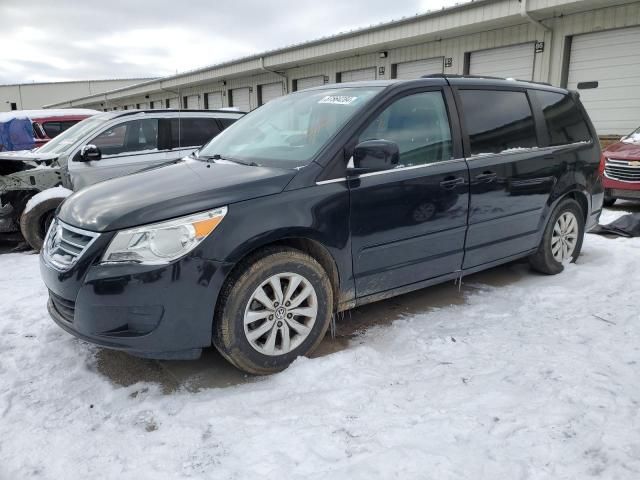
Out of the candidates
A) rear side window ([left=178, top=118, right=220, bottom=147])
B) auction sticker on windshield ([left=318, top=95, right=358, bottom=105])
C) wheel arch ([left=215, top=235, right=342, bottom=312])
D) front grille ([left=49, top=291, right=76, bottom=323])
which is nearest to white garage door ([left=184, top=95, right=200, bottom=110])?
rear side window ([left=178, top=118, right=220, bottom=147])

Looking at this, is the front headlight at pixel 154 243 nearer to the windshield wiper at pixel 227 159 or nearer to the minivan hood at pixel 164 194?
the minivan hood at pixel 164 194

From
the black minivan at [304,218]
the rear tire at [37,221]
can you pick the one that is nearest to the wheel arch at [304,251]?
the black minivan at [304,218]

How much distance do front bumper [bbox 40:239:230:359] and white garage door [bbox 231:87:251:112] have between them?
1954cm

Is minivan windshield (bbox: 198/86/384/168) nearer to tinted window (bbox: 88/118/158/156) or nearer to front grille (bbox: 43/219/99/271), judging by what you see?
front grille (bbox: 43/219/99/271)

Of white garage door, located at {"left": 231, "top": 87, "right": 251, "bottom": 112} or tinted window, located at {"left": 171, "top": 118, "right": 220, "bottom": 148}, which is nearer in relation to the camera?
tinted window, located at {"left": 171, "top": 118, "right": 220, "bottom": 148}

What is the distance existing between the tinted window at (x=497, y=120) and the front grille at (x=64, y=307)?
2918 mm

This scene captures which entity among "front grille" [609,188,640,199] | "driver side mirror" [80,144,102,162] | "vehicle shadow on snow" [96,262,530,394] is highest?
"driver side mirror" [80,144,102,162]

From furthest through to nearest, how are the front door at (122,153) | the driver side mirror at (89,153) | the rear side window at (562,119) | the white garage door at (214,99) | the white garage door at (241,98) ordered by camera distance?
the white garage door at (214,99), the white garage door at (241,98), the front door at (122,153), the driver side mirror at (89,153), the rear side window at (562,119)

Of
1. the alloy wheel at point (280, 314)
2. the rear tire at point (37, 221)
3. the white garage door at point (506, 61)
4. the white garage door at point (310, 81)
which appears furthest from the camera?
the white garage door at point (310, 81)

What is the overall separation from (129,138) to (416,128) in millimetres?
4659

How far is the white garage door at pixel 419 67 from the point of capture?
44.8 feet

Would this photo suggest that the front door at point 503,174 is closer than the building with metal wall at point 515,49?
Yes

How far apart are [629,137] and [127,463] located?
9.78m

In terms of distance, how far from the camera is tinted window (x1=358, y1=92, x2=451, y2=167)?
3355mm
